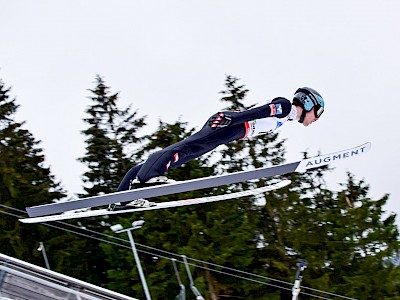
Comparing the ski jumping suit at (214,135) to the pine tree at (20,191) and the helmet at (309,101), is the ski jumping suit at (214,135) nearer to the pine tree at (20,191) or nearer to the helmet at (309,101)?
the helmet at (309,101)

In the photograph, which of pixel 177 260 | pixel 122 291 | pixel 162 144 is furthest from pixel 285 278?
pixel 162 144

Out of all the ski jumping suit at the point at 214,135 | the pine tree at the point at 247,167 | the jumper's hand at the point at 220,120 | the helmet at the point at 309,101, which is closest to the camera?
the jumper's hand at the point at 220,120

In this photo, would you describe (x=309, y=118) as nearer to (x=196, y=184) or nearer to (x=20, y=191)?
(x=196, y=184)

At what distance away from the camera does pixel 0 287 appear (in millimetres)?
8320

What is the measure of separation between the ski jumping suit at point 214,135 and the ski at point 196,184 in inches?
6.1

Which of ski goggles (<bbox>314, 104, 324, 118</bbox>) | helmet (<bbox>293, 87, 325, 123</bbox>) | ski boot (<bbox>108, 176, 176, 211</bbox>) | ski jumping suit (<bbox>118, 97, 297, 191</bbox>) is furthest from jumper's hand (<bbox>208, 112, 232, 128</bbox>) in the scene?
ski goggles (<bbox>314, 104, 324, 118</bbox>)

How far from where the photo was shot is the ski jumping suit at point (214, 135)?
262 inches

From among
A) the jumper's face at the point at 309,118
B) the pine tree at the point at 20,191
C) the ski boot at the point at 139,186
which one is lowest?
the ski boot at the point at 139,186

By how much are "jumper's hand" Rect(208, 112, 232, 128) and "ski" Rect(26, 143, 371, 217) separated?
2.06 feet

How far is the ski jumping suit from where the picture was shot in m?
6.66

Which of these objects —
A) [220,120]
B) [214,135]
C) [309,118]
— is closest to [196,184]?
[214,135]

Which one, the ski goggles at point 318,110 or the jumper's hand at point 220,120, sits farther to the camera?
the ski goggles at point 318,110

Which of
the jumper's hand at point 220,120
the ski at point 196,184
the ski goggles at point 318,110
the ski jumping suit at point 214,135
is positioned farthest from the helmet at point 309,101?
the jumper's hand at point 220,120

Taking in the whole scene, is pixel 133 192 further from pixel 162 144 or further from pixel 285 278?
pixel 162 144
